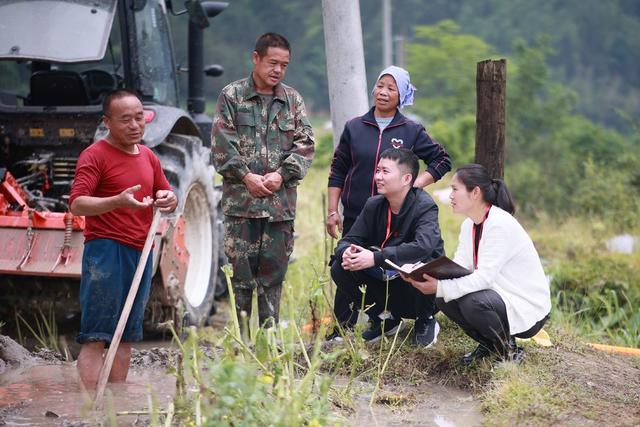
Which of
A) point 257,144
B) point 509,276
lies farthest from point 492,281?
point 257,144

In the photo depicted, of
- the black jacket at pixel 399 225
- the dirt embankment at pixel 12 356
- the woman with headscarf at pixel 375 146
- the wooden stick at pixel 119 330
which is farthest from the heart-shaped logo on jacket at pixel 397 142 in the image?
the dirt embankment at pixel 12 356

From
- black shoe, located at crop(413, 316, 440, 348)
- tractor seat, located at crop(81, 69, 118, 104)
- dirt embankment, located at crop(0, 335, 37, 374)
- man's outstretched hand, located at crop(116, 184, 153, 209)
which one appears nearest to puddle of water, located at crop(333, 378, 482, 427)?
black shoe, located at crop(413, 316, 440, 348)

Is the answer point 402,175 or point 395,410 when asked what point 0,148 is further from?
point 395,410

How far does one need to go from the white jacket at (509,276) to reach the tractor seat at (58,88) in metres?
3.23

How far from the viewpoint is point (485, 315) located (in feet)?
15.5

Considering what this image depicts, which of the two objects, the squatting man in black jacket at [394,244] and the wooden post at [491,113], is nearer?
the squatting man in black jacket at [394,244]

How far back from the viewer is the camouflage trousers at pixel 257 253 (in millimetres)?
5402

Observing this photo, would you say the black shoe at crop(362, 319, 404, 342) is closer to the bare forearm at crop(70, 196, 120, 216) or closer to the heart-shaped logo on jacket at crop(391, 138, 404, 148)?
the heart-shaped logo on jacket at crop(391, 138, 404, 148)

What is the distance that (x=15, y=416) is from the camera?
14.5 feet

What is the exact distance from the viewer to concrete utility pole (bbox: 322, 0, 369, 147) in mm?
5996

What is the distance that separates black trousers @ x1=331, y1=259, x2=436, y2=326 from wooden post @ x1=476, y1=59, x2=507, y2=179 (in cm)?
109

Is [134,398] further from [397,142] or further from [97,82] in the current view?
[97,82]

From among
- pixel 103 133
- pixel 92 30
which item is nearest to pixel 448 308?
pixel 103 133

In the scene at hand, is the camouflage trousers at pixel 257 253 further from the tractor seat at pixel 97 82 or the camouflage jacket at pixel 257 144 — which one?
the tractor seat at pixel 97 82
